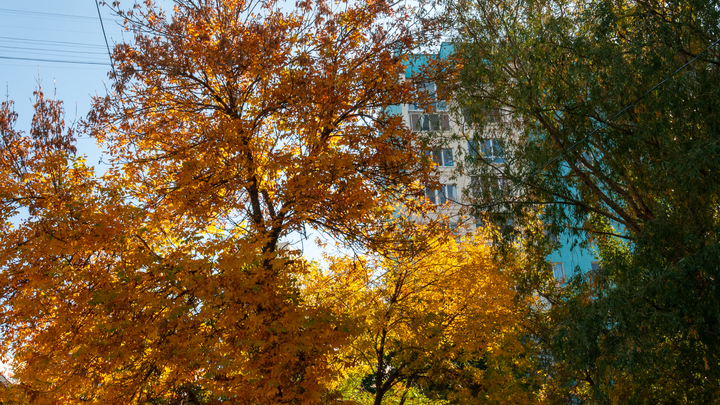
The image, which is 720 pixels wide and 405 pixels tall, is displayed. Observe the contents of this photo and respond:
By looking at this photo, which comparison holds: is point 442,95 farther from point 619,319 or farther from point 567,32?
point 619,319

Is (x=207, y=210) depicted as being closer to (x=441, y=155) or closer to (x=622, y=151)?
(x=622, y=151)

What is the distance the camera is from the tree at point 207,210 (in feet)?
28.8

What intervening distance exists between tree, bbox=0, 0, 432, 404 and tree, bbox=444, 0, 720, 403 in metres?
2.83

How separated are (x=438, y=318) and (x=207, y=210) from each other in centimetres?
715

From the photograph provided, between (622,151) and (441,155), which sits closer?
(622,151)

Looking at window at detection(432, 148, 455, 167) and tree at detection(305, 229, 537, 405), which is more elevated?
window at detection(432, 148, 455, 167)

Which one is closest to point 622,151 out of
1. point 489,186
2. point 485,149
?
point 489,186

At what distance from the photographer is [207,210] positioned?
10648 mm

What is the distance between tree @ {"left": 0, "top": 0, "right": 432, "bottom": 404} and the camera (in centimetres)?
877

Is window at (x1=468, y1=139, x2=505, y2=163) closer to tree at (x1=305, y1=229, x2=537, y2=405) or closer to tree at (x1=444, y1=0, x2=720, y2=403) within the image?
tree at (x1=444, y1=0, x2=720, y2=403)

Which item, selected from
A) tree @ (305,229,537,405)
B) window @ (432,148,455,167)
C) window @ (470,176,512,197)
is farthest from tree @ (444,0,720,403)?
tree @ (305,229,537,405)

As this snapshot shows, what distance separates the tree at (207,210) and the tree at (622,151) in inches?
111

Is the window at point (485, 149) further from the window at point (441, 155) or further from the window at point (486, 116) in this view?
the window at point (441, 155)

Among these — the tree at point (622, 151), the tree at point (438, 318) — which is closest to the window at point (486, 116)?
the tree at point (622, 151)
